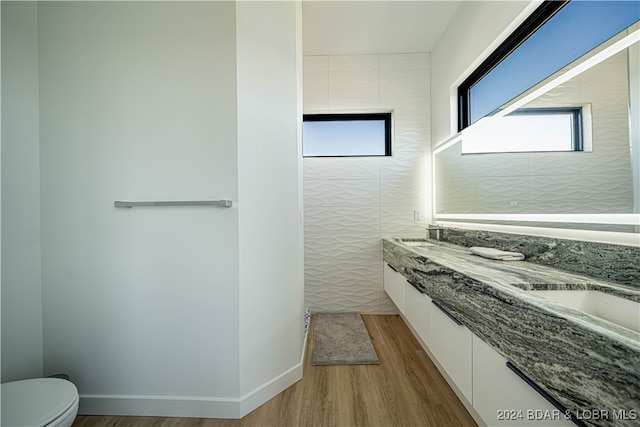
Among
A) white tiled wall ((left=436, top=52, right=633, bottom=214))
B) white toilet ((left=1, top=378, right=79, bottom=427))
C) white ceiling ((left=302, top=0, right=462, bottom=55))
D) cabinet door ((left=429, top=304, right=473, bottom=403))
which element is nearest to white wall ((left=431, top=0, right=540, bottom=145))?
white ceiling ((left=302, top=0, right=462, bottom=55))

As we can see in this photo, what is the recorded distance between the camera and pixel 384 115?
307cm

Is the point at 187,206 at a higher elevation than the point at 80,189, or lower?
lower

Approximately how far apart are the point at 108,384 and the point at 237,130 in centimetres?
163

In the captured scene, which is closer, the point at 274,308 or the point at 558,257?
the point at 558,257

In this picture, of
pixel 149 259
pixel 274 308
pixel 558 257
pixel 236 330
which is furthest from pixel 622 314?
pixel 149 259

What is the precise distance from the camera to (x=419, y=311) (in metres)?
1.83

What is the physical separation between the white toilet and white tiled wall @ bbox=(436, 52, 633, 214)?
246 centimetres

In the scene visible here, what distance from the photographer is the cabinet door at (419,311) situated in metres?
1.70


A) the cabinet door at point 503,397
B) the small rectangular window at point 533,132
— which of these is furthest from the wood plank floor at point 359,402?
the small rectangular window at point 533,132

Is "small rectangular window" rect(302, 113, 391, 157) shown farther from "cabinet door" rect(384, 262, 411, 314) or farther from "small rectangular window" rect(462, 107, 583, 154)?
"cabinet door" rect(384, 262, 411, 314)

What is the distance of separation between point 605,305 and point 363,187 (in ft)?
7.05

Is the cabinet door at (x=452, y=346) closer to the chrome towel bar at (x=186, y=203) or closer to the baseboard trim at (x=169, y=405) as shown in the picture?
the baseboard trim at (x=169, y=405)

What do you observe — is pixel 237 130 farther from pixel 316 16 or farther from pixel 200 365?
pixel 316 16

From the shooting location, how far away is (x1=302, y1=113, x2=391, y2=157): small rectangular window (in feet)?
10.1
